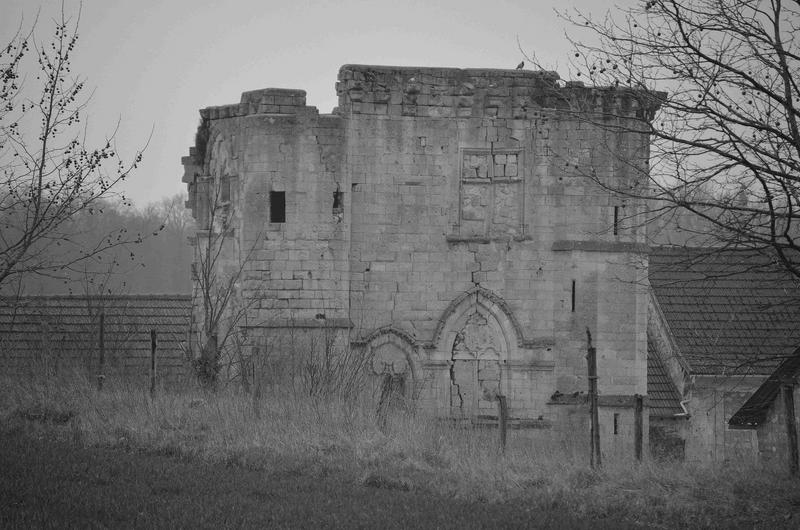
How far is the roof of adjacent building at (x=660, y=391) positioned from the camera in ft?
76.5

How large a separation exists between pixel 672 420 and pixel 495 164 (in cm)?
754

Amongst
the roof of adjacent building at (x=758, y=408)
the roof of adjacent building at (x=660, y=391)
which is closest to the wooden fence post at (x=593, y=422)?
the roof of adjacent building at (x=758, y=408)

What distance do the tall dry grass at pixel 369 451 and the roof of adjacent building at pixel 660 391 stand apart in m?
7.43

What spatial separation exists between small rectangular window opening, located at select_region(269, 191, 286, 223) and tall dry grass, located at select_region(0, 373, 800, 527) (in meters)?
3.50

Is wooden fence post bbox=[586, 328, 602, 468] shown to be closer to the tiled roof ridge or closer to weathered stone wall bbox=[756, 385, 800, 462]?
weathered stone wall bbox=[756, 385, 800, 462]

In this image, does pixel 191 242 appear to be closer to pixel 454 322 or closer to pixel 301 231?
Answer: pixel 301 231

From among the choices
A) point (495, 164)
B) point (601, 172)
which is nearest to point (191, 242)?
point (495, 164)

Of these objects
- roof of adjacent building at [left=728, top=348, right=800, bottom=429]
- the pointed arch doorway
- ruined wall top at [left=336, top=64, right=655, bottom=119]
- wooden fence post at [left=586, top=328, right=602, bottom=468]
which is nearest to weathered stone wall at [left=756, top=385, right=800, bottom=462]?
roof of adjacent building at [left=728, top=348, right=800, bottom=429]

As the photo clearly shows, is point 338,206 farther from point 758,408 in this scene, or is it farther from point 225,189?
point 758,408

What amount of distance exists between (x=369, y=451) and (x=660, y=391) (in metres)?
12.1

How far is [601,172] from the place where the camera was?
1961 centimetres

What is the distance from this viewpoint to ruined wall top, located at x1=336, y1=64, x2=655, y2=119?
19.2 meters

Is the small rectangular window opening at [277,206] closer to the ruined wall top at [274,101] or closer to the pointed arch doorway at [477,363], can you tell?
the ruined wall top at [274,101]

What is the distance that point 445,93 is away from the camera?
19406 millimetres
